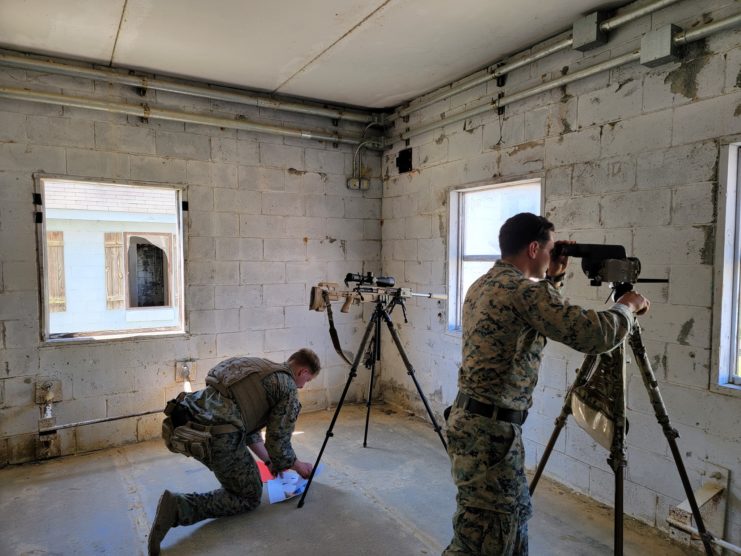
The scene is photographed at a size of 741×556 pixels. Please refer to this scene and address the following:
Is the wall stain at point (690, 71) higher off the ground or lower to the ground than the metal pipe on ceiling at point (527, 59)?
lower

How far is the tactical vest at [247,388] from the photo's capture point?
2572mm

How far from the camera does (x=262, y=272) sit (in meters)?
4.11

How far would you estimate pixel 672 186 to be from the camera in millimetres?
2359

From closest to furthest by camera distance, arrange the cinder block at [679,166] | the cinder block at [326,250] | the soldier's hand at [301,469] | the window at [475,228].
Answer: the cinder block at [679,166] < the soldier's hand at [301,469] < the window at [475,228] < the cinder block at [326,250]

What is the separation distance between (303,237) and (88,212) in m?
2.74

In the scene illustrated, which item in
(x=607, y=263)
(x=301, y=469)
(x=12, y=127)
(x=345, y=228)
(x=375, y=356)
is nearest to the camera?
(x=607, y=263)

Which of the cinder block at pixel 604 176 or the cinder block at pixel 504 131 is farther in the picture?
the cinder block at pixel 504 131

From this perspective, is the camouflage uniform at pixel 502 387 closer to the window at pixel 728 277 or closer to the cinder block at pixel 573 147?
the window at pixel 728 277

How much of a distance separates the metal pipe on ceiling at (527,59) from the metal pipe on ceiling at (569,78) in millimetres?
159

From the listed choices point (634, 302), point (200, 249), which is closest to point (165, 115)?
point (200, 249)

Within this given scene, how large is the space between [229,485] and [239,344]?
1606mm

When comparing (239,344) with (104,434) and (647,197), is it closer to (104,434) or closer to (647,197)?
(104,434)

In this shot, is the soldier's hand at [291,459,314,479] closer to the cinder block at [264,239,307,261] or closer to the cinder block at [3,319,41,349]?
the cinder block at [264,239,307,261]

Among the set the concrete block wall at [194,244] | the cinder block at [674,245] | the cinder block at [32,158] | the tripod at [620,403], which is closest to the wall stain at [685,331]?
the cinder block at [674,245]
